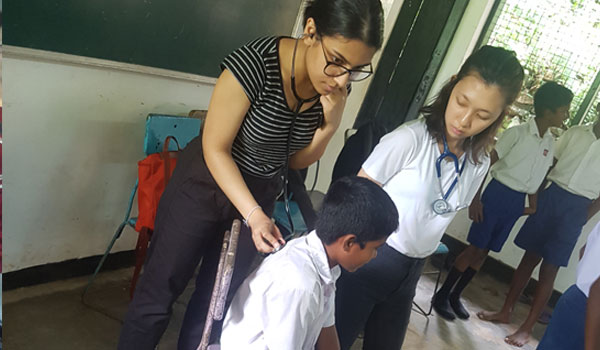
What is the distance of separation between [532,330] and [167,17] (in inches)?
121

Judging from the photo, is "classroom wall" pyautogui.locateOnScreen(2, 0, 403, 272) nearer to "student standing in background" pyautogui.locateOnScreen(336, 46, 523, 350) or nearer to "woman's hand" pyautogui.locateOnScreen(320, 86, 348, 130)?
"woman's hand" pyautogui.locateOnScreen(320, 86, 348, 130)

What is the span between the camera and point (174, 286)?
1.31 metres

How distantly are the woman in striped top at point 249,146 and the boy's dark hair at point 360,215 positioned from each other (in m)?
0.13

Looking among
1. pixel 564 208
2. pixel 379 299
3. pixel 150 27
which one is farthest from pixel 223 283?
pixel 564 208

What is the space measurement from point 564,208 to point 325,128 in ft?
7.86

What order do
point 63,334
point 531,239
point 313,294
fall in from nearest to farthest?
1. point 313,294
2. point 63,334
3. point 531,239

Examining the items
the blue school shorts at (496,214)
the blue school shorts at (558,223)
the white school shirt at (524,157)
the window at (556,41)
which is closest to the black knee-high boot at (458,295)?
the blue school shorts at (496,214)

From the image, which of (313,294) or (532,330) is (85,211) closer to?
(313,294)

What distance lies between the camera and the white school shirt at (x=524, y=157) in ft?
9.42

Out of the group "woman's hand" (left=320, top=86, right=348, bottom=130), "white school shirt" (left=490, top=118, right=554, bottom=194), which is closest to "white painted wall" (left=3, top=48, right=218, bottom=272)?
"woman's hand" (left=320, top=86, right=348, bottom=130)

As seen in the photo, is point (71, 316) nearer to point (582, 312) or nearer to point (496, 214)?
point (582, 312)

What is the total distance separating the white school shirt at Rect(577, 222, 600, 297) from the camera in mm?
1063

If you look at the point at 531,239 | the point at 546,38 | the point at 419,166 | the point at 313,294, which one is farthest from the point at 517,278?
the point at 313,294

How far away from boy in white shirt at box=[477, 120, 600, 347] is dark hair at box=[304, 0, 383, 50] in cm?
251
